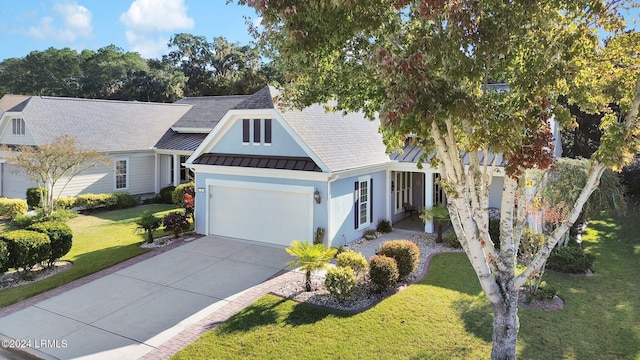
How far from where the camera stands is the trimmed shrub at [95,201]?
2216cm

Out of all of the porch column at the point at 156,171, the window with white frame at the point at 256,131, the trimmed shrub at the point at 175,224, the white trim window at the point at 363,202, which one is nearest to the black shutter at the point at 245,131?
the window with white frame at the point at 256,131

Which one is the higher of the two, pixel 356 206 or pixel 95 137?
pixel 95 137

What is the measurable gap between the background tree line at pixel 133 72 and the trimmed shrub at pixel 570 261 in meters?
46.0

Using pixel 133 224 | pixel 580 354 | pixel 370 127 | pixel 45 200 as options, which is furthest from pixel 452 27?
pixel 45 200

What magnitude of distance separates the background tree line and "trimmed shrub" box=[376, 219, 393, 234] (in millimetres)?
39734

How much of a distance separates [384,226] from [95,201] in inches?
623

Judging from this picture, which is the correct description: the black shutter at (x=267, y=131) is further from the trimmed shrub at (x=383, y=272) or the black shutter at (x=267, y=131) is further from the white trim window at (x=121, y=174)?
the white trim window at (x=121, y=174)

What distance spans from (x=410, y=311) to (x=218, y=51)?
196 feet

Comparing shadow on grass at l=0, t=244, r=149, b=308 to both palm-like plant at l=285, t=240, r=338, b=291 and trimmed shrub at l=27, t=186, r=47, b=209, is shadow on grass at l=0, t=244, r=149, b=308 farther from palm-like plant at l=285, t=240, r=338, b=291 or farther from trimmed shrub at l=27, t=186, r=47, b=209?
trimmed shrub at l=27, t=186, r=47, b=209

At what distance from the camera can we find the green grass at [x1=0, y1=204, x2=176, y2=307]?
11.8 m

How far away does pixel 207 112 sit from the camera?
3119cm

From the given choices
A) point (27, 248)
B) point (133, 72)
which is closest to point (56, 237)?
point (27, 248)

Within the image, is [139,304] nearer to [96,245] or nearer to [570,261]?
[96,245]

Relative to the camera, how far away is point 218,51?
62.3 metres
